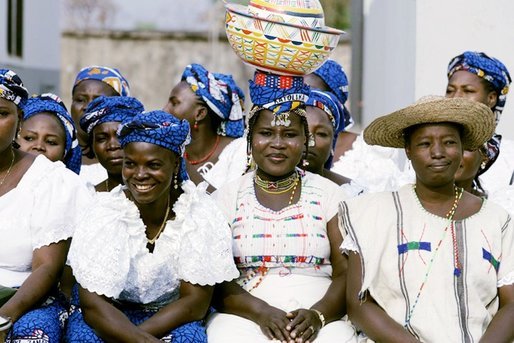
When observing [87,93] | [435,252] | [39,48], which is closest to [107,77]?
[87,93]

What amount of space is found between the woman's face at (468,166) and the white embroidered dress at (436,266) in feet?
2.28

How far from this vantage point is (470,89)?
641 cm

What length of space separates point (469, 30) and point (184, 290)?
365cm

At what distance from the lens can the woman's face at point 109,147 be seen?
6082 millimetres

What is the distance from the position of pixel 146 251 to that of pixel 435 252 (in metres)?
1.44

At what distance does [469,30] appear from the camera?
7516 millimetres

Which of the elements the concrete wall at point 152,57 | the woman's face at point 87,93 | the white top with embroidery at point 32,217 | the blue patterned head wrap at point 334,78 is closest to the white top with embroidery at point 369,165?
the blue patterned head wrap at point 334,78

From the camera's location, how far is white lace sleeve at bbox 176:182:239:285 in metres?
4.92

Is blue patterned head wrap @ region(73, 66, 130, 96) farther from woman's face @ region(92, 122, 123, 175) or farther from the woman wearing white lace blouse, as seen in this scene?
the woman wearing white lace blouse

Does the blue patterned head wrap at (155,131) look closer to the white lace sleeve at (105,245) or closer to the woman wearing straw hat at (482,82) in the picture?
the white lace sleeve at (105,245)

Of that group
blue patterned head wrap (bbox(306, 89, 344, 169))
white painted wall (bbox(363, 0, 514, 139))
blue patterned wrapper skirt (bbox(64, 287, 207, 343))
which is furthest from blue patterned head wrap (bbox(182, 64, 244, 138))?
blue patterned wrapper skirt (bbox(64, 287, 207, 343))

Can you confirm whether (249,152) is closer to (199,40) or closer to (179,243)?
(179,243)

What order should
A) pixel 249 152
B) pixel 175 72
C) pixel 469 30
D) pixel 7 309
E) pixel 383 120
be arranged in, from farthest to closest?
pixel 175 72 → pixel 469 30 → pixel 249 152 → pixel 383 120 → pixel 7 309

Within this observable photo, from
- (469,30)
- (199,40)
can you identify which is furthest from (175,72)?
(469,30)
